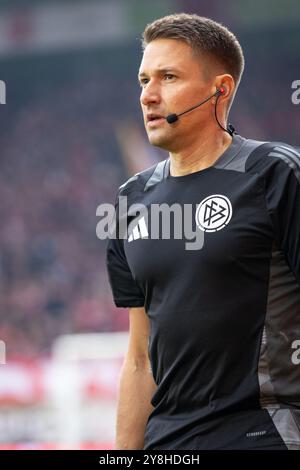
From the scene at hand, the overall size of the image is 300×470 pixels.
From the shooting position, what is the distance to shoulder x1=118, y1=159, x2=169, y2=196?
10.6 feet

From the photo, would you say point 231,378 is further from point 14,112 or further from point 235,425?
point 14,112

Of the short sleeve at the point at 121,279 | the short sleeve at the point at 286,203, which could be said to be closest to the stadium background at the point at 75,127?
the short sleeve at the point at 121,279

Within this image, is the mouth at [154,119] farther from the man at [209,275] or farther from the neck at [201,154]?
the neck at [201,154]

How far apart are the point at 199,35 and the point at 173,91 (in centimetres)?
19

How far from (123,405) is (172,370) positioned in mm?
344

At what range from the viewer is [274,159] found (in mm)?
2926

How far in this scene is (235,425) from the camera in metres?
2.81

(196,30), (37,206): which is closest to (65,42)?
(37,206)

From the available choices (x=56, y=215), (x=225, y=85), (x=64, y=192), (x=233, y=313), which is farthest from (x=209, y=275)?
(x=64, y=192)

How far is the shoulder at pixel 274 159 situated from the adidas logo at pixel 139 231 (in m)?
0.36

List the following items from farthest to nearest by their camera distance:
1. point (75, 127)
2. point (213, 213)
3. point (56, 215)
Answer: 1. point (75, 127)
2. point (56, 215)
3. point (213, 213)

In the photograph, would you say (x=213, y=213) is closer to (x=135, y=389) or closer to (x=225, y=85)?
(x=225, y=85)

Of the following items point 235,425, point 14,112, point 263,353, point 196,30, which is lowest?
point 235,425

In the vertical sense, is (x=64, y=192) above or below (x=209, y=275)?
above
